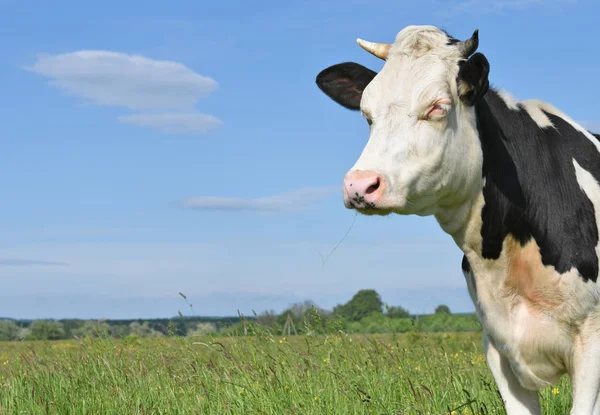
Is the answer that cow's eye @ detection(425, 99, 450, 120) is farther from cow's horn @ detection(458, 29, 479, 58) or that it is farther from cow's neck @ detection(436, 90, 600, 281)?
cow's horn @ detection(458, 29, 479, 58)

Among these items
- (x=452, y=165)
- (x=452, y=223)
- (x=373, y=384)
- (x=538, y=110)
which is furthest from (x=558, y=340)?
(x=373, y=384)

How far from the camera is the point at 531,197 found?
5.43m

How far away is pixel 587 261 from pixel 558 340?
57cm

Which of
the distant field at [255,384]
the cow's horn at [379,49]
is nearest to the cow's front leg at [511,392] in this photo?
the distant field at [255,384]

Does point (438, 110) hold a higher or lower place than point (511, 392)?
higher

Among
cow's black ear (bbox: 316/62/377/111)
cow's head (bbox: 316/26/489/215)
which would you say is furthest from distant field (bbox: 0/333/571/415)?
cow's black ear (bbox: 316/62/377/111)

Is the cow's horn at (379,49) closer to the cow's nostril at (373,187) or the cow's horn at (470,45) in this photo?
the cow's horn at (470,45)

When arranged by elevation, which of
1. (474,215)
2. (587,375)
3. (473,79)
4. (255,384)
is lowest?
(255,384)

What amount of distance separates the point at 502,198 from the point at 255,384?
10.8ft

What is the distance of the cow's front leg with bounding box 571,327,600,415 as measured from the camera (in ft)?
16.7

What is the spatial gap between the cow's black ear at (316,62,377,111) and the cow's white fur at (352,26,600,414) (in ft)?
1.66

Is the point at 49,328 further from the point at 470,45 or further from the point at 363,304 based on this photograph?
the point at 363,304

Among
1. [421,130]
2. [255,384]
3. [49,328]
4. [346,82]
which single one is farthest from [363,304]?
[421,130]

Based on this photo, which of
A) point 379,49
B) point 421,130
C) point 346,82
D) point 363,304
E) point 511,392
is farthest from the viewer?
point 363,304
